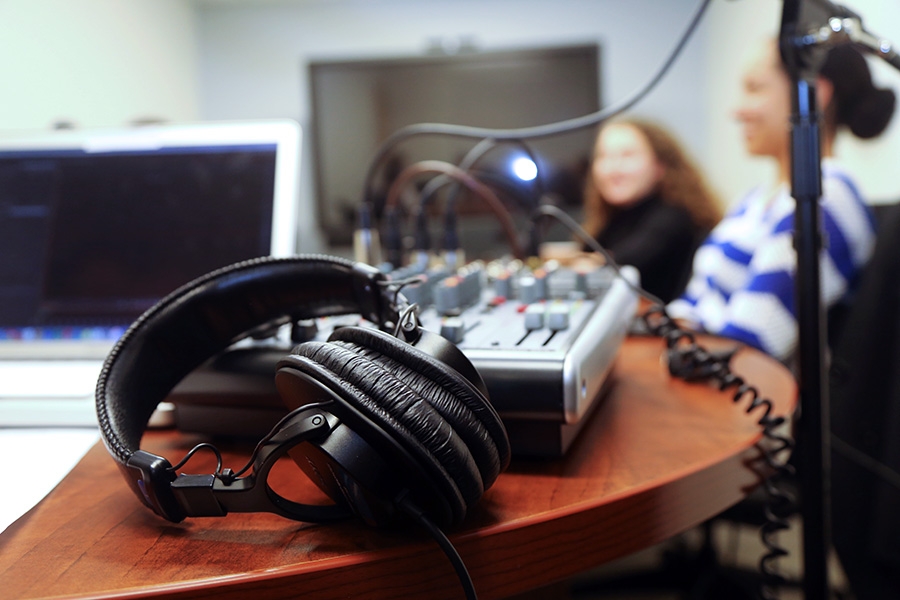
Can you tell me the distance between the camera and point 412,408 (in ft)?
1.04

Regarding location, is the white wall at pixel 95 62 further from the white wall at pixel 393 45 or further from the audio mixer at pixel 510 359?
the audio mixer at pixel 510 359

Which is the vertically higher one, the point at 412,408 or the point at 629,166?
the point at 629,166

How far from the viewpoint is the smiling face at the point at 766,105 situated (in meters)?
1.57

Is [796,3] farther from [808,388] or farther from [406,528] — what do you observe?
[406,528]

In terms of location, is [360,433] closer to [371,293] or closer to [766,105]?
[371,293]

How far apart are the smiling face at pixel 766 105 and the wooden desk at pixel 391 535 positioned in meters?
1.33

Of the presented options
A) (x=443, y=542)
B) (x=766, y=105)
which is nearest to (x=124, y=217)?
(x=443, y=542)

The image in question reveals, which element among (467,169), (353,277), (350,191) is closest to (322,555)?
(353,277)

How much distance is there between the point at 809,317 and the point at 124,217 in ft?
2.13

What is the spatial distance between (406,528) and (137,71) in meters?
3.57

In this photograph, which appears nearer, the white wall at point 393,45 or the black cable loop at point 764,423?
the black cable loop at point 764,423

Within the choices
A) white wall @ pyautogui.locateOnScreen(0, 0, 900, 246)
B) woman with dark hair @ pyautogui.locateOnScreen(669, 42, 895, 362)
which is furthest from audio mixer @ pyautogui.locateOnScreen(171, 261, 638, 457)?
white wall @ pyautogui.locateOnScreen(0, 0, 900, 246)

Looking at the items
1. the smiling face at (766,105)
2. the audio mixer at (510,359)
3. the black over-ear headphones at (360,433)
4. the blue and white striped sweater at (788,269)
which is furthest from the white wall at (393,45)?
the black over-ear headphones at (360,433)

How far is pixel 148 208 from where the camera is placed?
2.27 feet
